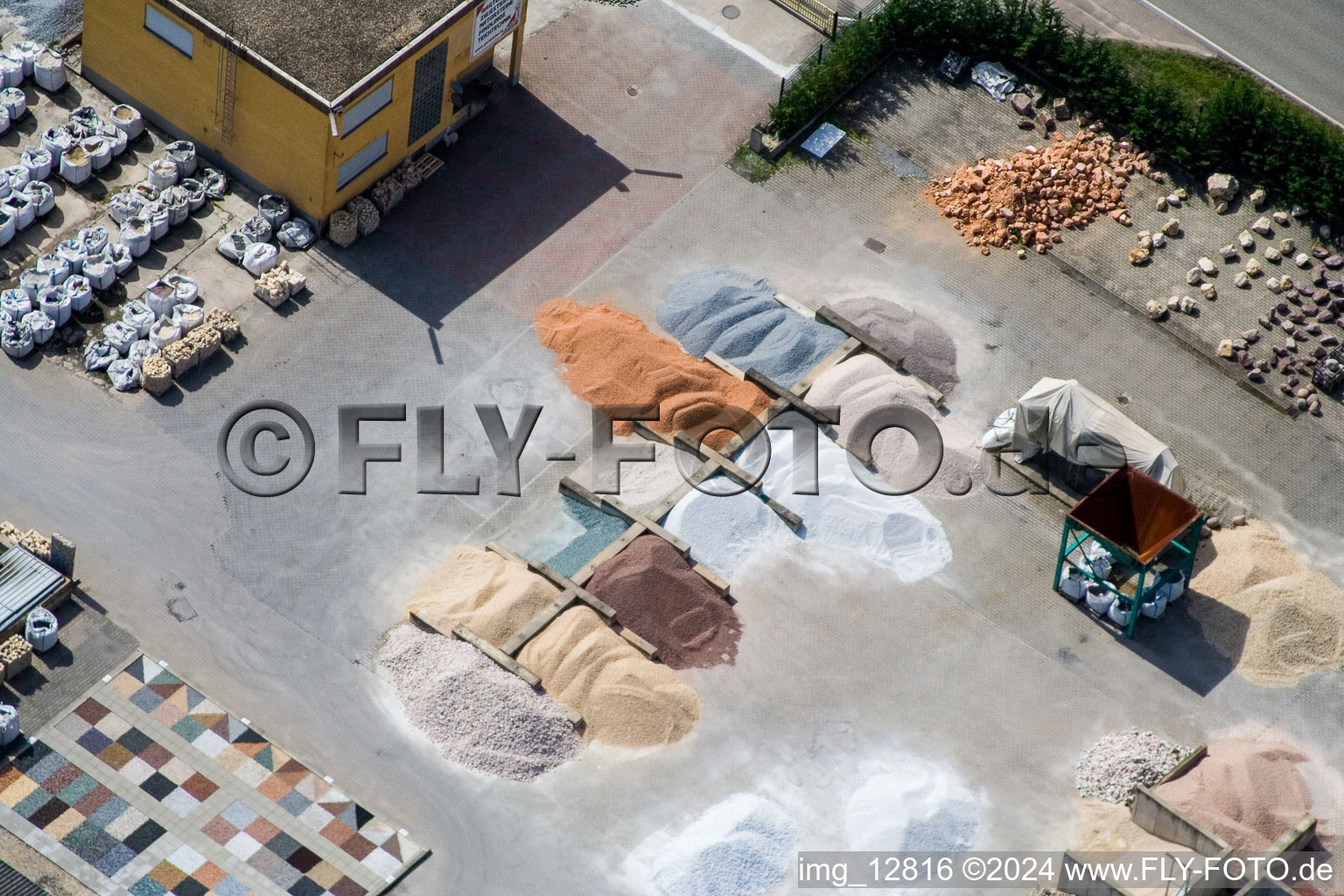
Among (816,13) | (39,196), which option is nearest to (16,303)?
(39,196)

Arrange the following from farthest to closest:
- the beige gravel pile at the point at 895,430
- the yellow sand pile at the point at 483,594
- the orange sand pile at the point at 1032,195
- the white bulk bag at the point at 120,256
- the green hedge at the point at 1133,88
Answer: the green hedge at the point at 1133,88
the orange sand pile at the point at 1032,195
the white bulk bag at the point at 120,256
the beige gravel pile at the point at 895,430
the yellow sand pile at the point at 483,594

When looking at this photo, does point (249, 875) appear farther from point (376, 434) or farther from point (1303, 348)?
point (1303, 348)

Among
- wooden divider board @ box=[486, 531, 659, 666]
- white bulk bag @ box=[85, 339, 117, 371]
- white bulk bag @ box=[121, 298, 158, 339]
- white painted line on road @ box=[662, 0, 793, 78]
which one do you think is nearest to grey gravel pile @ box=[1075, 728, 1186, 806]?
wooden divider board @ box=[486, 531, 659, 666]

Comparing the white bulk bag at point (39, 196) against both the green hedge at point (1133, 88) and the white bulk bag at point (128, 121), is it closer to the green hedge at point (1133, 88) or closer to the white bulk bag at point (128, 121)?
the white bulk bag at point (128, 121)

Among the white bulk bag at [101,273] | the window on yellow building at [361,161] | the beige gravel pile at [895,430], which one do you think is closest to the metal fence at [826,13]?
the beige gravel pile at [895,430]

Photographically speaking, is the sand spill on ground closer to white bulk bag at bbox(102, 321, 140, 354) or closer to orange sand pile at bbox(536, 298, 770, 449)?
orange sand pile at bbox(536, 298, 770, 449)

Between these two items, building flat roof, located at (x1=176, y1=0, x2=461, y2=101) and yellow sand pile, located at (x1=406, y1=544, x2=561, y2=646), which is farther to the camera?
building flat roof, located at (x1=176, y1=0, x2=461, y2=101)
